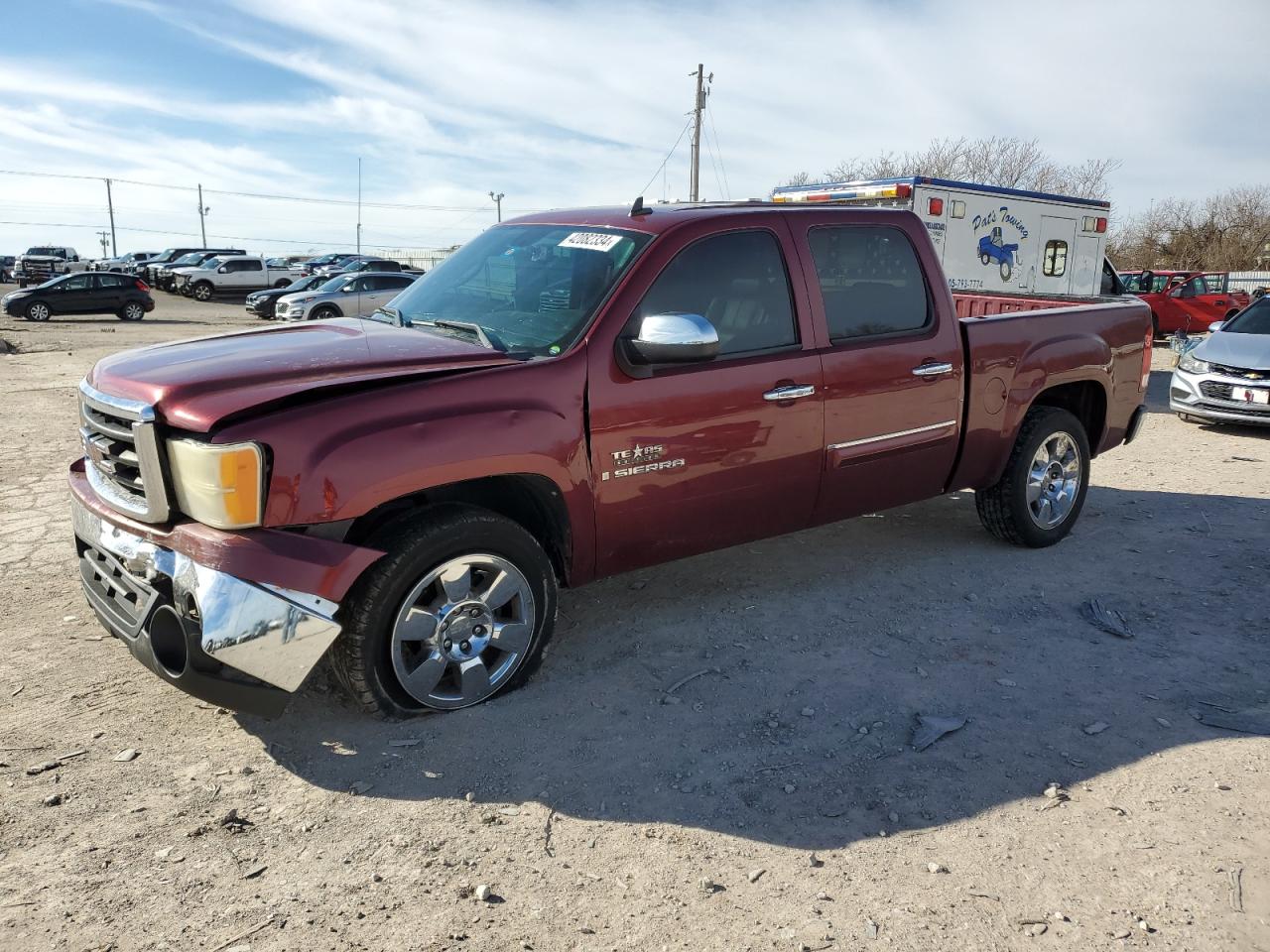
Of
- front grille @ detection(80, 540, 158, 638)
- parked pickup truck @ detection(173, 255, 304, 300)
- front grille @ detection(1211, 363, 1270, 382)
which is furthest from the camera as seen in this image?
parked pickup truck @ detection(173, 255, 304, 300)

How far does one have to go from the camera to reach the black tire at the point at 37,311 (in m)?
27.2

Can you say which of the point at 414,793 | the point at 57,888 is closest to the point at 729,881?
the point at 414,793

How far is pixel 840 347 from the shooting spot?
462 cm

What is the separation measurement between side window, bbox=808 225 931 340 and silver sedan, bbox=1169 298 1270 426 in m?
6.65

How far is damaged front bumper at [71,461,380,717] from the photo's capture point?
3107 mm

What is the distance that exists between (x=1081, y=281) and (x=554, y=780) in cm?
1530

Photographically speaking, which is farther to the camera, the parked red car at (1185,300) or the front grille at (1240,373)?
the parked red car at (1185,300)

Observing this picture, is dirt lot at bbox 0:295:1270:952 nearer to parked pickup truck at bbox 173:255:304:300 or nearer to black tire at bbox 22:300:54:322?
black tire at bbox 22:300:54:322

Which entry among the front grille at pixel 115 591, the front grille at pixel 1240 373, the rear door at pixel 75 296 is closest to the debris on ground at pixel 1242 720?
the front grille at pixel 115 591

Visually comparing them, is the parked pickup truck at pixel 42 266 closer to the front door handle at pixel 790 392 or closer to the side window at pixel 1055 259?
the side window at pixel 1055 259

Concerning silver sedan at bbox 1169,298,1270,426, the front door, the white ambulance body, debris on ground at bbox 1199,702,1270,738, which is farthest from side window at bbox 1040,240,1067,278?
debris on ground at bbox 1199,702,1270,738

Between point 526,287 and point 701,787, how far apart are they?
220 cm

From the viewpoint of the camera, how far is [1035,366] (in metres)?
5.52

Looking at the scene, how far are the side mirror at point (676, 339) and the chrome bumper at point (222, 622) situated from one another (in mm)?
1503
